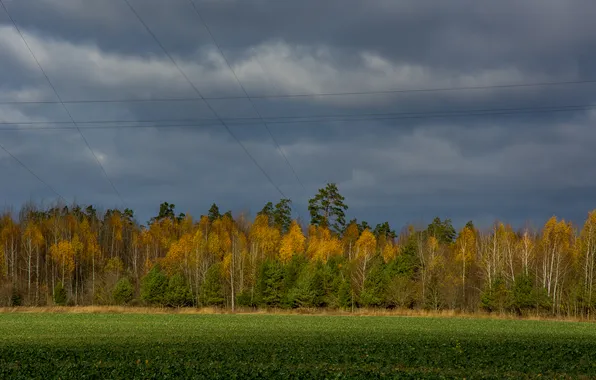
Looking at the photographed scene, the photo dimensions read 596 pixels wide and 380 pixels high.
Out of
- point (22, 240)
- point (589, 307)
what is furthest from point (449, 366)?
point (22, 240)

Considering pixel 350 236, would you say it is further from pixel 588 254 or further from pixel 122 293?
pixel 122 293

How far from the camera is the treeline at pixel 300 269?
101938 millimetres

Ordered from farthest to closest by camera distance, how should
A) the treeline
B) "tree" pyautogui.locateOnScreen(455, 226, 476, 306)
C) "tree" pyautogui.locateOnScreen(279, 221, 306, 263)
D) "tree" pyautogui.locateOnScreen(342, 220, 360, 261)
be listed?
"tree" pyautogui.locateOnScreen(342, 220, 360, 261)
"tree" pyautogui.locateOnScreen(279, 221, 306, 263)
"tree" pyautogui.locateOnScreen(455, 226, 476, 306)
the treeline

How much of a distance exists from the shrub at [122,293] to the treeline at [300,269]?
6.8 inches

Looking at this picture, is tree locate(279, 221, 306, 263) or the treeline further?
tree locate(279, 221, 306, 263)

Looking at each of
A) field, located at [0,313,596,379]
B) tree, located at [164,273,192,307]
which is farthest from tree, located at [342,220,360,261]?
field, located at [0,313,596,379]

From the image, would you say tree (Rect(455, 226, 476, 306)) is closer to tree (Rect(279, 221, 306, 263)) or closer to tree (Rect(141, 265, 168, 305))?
tree (Rect(279, 221, 306, 263))

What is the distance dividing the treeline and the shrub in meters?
0.17

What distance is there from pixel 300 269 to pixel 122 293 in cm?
2730

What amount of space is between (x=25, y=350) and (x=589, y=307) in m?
76.2

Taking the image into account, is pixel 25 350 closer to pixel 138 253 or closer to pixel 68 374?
pixel 68 374

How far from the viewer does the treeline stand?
334ft

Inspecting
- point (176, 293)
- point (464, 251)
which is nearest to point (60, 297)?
point (176, 293)

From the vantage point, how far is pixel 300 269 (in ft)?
356
